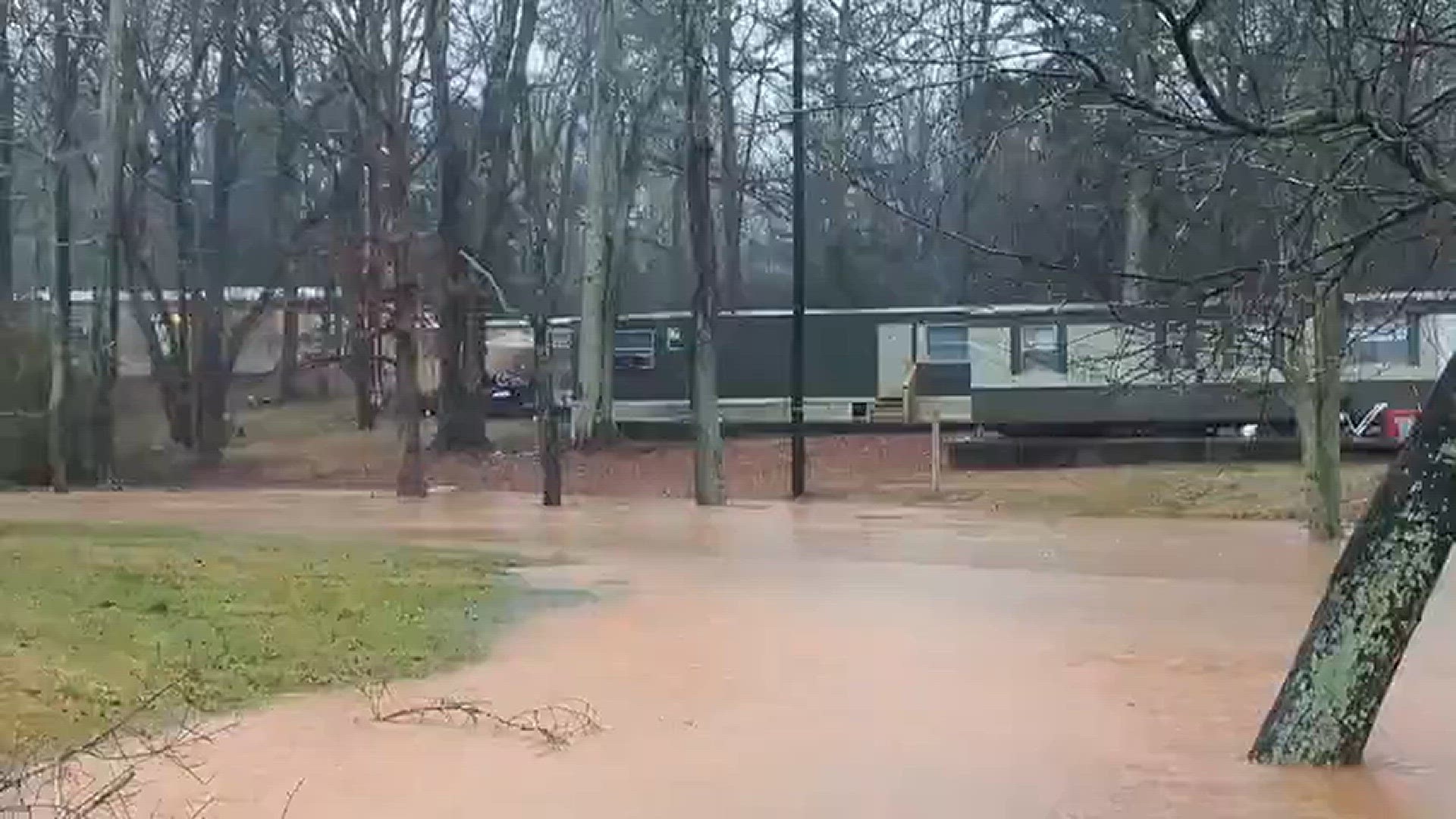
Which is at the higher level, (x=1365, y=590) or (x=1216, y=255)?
(x=1216, y=255)

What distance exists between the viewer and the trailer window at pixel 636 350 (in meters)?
41.1

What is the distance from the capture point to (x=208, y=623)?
43.5 ft

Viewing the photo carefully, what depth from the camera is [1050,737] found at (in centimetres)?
1070

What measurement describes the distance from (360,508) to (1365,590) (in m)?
22.3

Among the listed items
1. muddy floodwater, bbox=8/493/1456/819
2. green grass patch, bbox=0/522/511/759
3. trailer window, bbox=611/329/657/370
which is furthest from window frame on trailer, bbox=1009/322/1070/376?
green grass patch, bbox=0/522/511/759

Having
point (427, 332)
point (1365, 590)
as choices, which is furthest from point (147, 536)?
point (427, 332)

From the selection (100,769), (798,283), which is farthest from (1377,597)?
A: (798,283)

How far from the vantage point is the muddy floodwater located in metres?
8.99

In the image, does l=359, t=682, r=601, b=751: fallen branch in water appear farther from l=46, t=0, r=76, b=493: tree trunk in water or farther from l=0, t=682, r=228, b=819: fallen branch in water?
l=46, t=0, r=76, b=493: tree trunk in water

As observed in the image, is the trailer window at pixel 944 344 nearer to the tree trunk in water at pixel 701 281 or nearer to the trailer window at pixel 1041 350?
the trailer window at pixel 1041 350

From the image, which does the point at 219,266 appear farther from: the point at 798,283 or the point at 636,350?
the point at 798,283

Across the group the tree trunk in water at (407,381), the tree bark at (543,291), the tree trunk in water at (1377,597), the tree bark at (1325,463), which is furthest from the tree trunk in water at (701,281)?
the tree trunk in water at (1377,597)

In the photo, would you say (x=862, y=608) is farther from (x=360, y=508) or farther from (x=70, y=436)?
(x=70, y=436)

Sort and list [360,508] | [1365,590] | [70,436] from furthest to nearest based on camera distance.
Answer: [70,436], [360,508], [1365,590]
